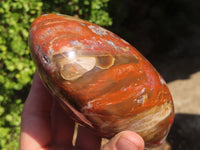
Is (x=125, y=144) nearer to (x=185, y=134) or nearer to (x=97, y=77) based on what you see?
(x=97, y=77)

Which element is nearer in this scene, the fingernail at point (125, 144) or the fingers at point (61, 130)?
the fingernail at point (125, 144)

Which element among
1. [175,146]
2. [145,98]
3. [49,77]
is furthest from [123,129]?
[175,146]

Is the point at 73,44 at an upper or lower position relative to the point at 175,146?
upper

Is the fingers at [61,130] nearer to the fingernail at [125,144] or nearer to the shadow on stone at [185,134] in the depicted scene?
the fingernail at [125,144]

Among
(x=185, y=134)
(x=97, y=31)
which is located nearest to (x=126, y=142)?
(x=97, y=31)

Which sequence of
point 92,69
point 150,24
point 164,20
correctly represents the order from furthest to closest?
point 164,20 → point 150,24 → point 92,69

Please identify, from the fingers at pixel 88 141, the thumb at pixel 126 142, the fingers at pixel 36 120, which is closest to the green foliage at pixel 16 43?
the fingers at pixel 36 120

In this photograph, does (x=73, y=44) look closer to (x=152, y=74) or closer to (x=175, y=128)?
(x=152, y=74)
